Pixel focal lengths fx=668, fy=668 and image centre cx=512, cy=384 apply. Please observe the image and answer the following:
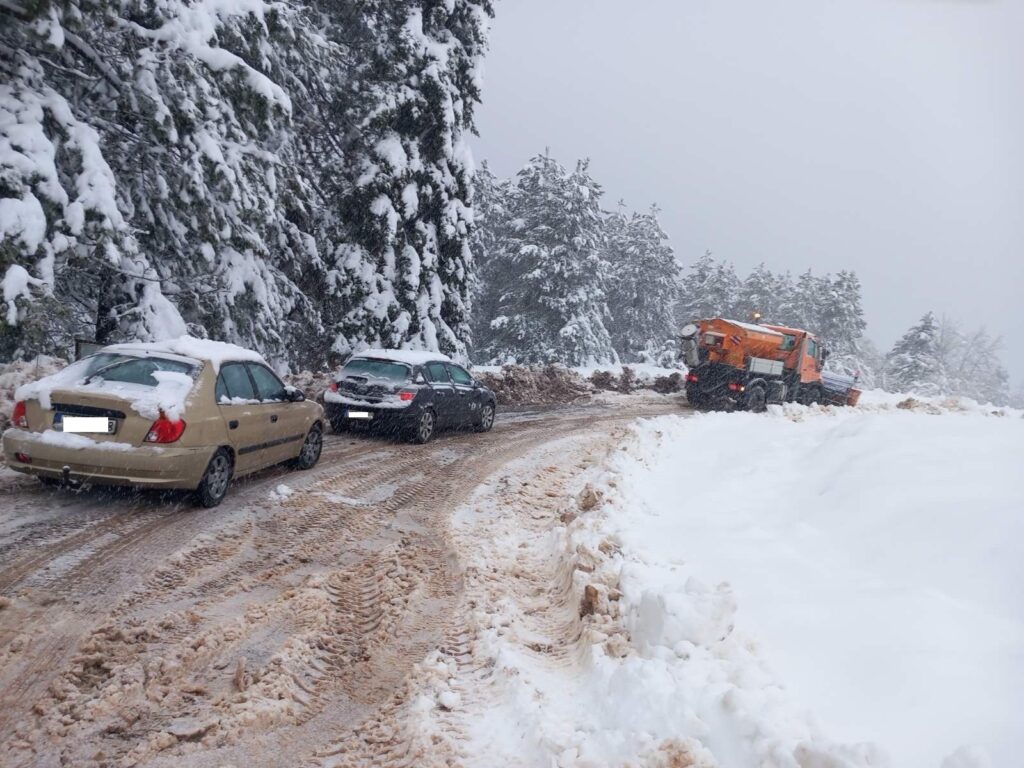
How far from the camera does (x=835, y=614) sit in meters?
4.03

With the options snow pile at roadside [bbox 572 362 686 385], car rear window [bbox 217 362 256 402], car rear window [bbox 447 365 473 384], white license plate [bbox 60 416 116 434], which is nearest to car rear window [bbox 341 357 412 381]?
car rear window [bbox 447 365 473 384]

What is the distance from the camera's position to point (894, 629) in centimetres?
371

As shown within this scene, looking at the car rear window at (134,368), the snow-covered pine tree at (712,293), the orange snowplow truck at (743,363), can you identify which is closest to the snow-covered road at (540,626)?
the car rear window at (134,368)

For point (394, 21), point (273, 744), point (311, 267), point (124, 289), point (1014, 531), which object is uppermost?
point (394, 21)

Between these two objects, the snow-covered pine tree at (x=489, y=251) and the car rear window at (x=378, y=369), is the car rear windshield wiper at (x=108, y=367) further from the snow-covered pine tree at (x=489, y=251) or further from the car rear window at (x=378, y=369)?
the snow-covered pine tree at (x=489, y=251)

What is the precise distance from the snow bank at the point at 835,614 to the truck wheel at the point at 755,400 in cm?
1396

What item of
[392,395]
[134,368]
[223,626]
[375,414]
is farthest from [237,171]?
[223,626]

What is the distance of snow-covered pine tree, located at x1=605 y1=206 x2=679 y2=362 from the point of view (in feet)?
150

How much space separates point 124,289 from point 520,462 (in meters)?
6.88

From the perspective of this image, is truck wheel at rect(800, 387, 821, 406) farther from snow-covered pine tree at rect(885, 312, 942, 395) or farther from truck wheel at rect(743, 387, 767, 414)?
snow-covered pine tree at rect(885, 312, 942, 395)

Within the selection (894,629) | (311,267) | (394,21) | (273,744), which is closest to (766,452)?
(894,629)

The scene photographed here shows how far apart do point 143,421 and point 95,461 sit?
52 centimetres

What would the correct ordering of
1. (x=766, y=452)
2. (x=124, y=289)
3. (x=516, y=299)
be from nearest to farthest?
(x=766, y=452), (x=124, y=289), (x=516, y=299)

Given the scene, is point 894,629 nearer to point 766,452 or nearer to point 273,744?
point 273,744
